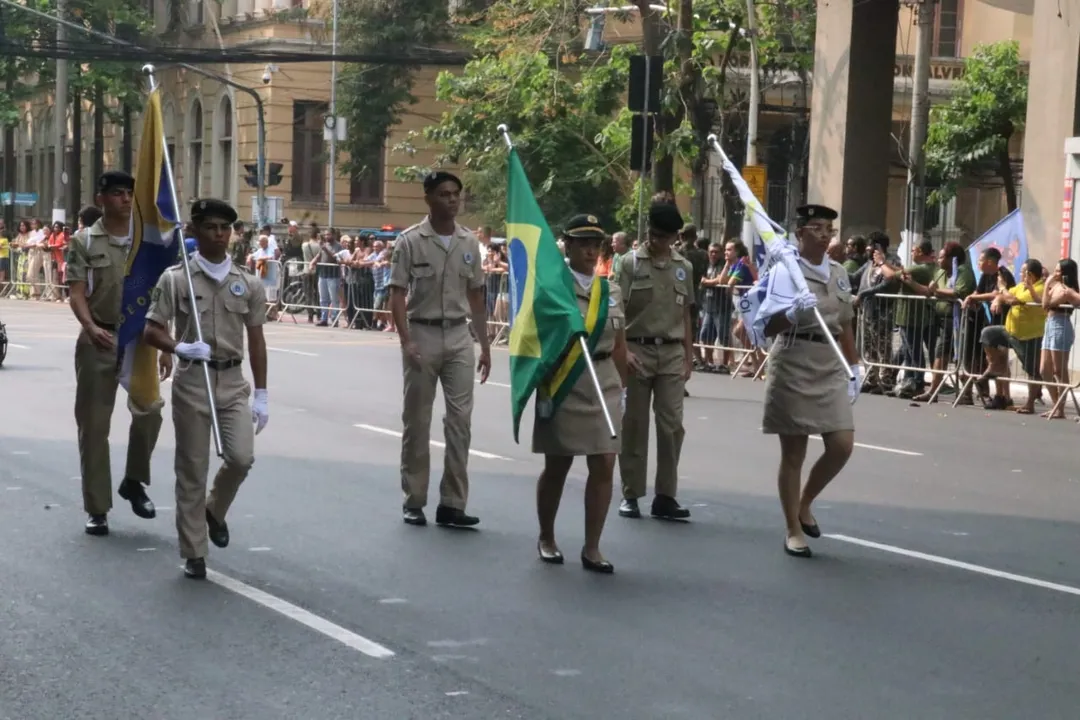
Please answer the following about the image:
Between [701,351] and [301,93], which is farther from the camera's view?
[301,93]

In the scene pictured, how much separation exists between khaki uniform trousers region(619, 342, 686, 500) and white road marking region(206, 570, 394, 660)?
9.26 ft

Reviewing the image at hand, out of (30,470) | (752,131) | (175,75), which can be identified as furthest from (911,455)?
(175,75)

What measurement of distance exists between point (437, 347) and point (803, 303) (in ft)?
6.89

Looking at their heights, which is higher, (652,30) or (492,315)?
(652,30)

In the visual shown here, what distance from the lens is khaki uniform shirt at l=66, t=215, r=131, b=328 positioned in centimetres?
982

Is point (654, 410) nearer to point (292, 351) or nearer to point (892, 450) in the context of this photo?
point (892, 450)

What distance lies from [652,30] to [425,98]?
2607cm

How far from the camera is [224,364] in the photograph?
28.4 feet

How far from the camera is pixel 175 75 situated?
60.1m

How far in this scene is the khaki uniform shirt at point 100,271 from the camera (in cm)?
982

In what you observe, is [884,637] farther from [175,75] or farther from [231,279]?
[175,75]

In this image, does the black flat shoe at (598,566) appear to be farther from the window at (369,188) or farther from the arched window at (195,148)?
the arched window at (195,148)

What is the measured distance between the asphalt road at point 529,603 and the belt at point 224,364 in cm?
96

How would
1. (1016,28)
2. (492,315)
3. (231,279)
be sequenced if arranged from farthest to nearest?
(1016,28) → (492,315) → (231,279)
